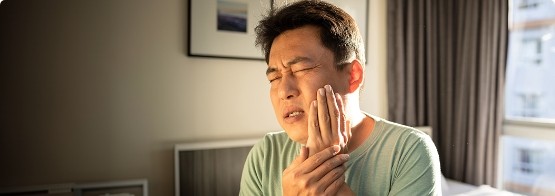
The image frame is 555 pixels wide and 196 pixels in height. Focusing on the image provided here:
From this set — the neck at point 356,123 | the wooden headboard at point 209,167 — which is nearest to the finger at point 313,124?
the neck at point 356,123

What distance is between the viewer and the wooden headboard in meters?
2.17

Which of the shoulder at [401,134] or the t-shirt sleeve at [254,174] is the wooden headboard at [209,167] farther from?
the shoulder at [401,134]

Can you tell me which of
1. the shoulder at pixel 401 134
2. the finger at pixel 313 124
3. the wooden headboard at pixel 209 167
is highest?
the finger at pixel 313 124

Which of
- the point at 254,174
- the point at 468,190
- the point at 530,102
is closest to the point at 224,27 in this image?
the point at 254,174

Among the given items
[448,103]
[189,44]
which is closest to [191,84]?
[189,44]

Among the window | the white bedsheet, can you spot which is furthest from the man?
the window

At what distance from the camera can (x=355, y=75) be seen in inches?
43.5

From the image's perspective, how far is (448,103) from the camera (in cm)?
306

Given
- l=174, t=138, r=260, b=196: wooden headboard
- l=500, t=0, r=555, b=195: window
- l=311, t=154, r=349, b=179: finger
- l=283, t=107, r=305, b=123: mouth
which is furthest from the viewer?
l=500, t=0, r=555, b=195: window

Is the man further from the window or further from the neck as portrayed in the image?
the window

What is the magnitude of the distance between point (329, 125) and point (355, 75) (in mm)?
212

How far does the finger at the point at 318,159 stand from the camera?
91cm

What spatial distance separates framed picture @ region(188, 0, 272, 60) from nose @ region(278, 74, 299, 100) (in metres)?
1.28

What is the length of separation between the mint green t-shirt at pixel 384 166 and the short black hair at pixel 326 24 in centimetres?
23
